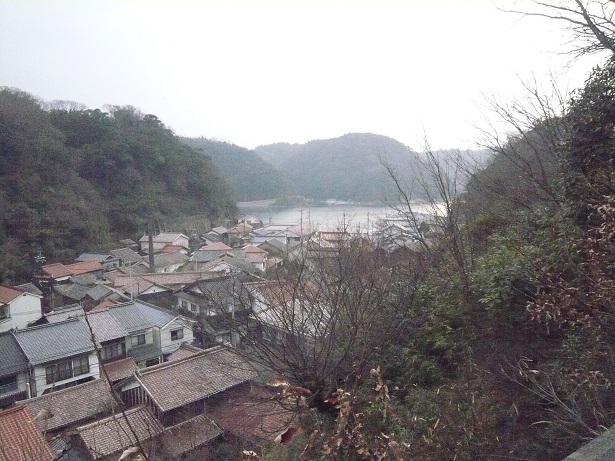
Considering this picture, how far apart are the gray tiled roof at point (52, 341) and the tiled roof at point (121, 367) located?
81cm

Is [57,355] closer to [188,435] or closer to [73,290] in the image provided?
[188,435]

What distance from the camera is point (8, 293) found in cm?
1501

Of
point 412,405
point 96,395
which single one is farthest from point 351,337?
point 96,395

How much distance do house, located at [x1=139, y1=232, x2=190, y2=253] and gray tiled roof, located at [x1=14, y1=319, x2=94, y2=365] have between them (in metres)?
14.8

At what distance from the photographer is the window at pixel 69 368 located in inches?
423

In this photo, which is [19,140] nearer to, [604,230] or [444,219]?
[444,219]

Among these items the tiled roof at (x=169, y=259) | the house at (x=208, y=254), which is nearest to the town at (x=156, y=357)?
the tiled roof at (x=169, y=259)

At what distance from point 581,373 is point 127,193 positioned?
30.1 meters

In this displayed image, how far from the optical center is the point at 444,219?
4.98m

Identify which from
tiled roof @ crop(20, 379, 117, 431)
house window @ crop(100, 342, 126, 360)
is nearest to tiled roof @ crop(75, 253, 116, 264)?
house window @ crop(100, 342, 126, 360)

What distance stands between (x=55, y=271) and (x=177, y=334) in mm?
9949

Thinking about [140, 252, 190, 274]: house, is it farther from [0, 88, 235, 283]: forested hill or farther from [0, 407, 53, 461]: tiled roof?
[0, 407, 53, 461]: tiled roof

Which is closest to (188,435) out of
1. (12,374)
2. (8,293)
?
(12,374)

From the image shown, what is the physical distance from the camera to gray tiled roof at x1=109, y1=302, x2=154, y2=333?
1295 centimetres
